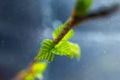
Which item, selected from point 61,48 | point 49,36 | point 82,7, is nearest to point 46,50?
point 61,48

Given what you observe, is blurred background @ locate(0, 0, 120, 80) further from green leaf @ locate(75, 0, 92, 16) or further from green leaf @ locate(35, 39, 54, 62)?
green leaf @ locate(75, 0, 92, 16)

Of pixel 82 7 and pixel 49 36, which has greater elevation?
pixel 49 36

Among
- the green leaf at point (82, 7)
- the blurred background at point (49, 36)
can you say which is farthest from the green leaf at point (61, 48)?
the blurred background at point (49, 36)

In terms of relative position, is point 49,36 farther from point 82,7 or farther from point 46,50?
point 82,7

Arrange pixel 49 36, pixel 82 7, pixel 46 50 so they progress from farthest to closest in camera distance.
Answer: pixel 49 36 < pixel 46 50 < pixel 82 7

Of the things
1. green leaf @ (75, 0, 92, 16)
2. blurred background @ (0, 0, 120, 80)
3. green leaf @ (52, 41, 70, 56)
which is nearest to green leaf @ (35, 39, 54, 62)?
green leaf @ (52, 41, 70, 56)

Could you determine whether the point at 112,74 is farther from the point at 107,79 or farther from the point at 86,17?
the point at 86,17
